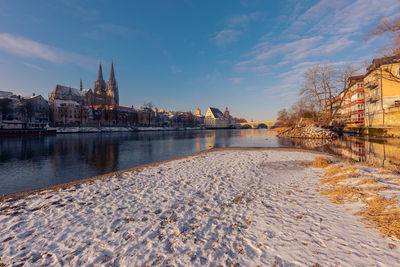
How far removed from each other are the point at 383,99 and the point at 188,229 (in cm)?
4406

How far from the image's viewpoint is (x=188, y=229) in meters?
3.78

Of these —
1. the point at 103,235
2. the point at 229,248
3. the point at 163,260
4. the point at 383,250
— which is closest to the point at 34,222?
the point at 103,235

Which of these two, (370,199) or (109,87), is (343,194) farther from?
Result: (109,87)

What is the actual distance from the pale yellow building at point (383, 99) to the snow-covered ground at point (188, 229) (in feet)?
114

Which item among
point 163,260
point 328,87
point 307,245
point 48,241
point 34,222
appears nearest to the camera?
point 163,260

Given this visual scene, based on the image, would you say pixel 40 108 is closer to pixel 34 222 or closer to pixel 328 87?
pixel 34 222

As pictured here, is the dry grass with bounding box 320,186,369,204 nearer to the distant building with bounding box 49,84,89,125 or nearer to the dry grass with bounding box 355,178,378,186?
the dry grass with bounding box 355,178,378,186

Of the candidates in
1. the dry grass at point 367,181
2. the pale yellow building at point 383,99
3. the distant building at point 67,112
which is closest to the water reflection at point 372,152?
the dry grass at point 367,181

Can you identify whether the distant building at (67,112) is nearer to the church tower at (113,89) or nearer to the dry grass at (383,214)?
the church tower at (113,89)

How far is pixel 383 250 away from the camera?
2.68 m

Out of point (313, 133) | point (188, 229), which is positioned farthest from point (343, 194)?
point (313, 133)

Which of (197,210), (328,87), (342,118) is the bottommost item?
(197,210)

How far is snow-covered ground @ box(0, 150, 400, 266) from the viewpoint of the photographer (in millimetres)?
2816

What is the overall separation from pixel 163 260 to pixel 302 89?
4463 cm
